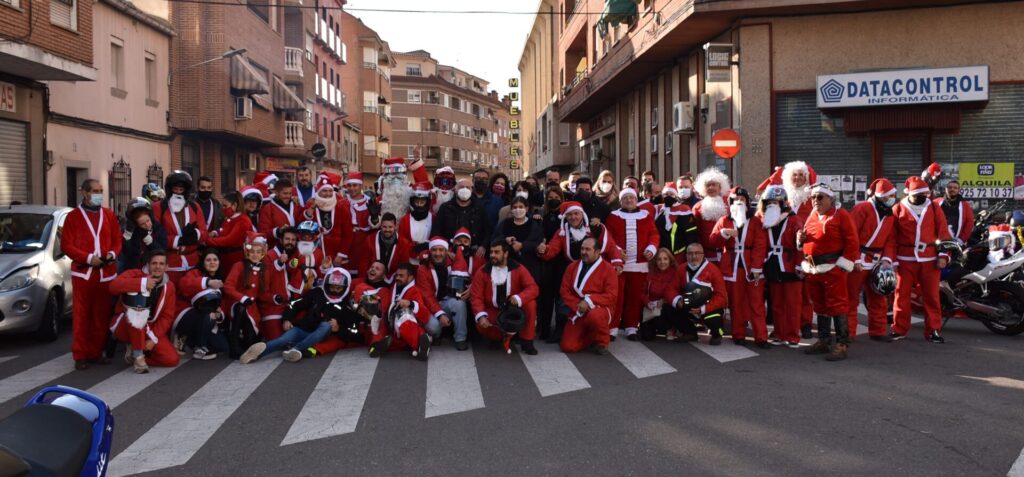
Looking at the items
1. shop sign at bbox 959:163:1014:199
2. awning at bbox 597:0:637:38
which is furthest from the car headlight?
awning at bbox 597:0:637:38

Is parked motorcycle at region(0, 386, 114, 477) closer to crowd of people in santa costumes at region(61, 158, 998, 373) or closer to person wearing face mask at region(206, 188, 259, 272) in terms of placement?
crowd of people in santa costumes at region(61, 158, 998, 373)

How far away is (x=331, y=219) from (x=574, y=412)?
219 inches

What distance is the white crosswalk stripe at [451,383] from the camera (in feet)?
21.7

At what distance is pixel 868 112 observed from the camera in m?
16.8

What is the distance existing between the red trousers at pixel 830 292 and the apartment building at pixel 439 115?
226 ft

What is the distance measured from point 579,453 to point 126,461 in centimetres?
280

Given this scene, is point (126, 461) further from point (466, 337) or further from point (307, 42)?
point (307, 42)

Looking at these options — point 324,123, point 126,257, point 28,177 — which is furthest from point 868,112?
point 324,123

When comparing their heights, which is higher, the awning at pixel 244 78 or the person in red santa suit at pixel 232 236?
the awning at pixel 244 78

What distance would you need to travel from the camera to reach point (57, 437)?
2.60 meters

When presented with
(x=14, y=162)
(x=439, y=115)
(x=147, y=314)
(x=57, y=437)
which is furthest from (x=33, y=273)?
(x=439, y=115)

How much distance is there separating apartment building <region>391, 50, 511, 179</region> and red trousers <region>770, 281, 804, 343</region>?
68289mm

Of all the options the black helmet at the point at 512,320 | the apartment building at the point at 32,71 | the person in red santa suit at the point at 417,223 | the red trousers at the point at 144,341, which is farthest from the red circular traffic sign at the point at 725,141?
the apartment building at the point at 32,71

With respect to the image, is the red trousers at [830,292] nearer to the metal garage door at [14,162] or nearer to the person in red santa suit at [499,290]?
the person in red santa suit at [499,290]
